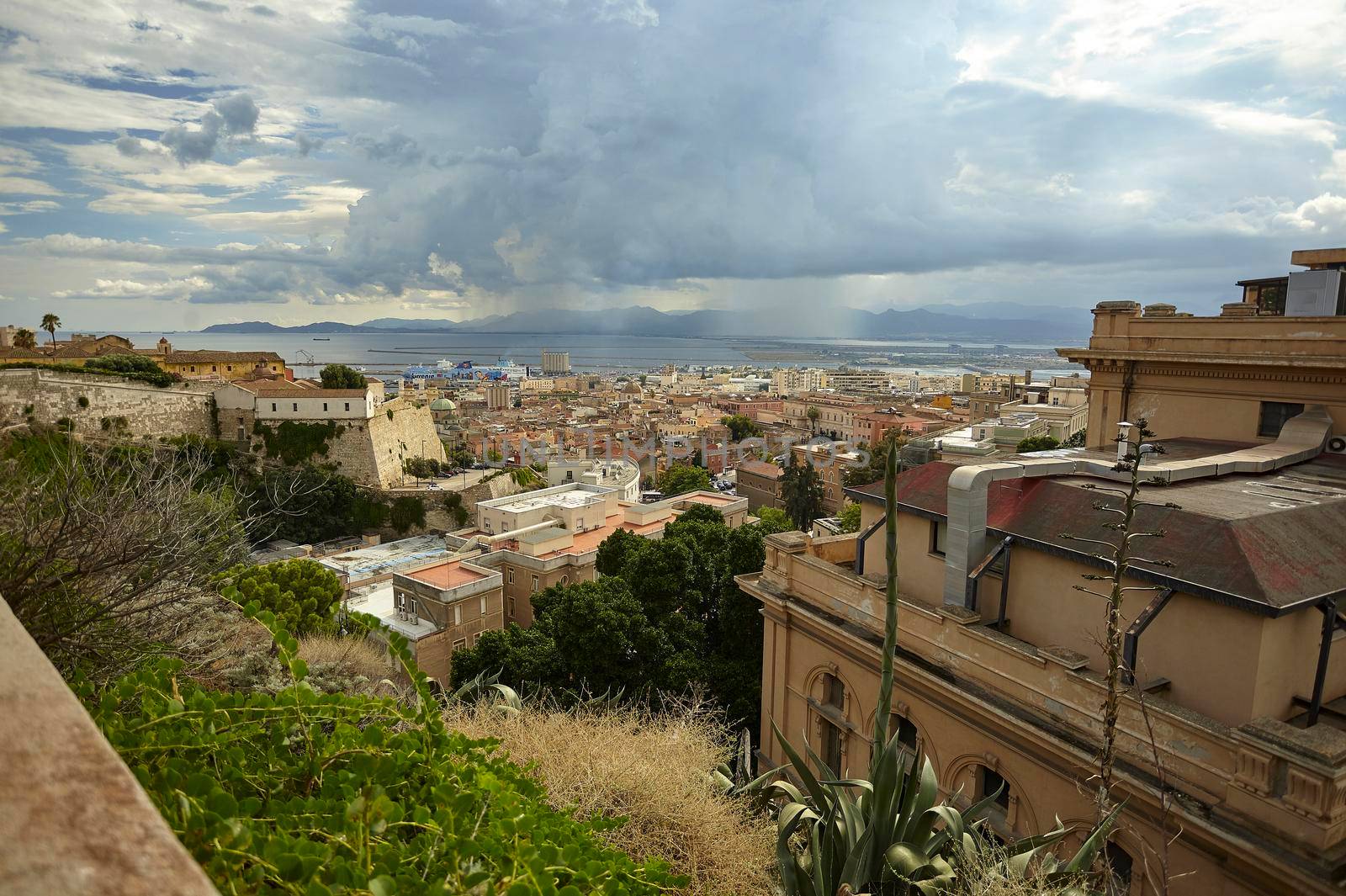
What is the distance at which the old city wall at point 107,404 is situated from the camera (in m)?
29.1

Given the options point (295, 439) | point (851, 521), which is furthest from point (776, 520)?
point (295, 439)

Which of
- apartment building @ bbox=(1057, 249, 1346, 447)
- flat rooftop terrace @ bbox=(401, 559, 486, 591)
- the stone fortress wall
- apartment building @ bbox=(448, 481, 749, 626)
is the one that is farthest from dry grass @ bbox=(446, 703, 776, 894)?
the stone fortress wall

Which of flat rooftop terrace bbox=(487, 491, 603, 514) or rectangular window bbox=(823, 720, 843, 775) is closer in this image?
rectangular window bbox=(823, 720, 843, 775)

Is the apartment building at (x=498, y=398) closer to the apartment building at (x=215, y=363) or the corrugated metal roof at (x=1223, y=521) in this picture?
the apartment building at (x=215, y=363)

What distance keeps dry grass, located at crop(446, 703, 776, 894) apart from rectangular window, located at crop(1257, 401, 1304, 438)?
24.4 ft

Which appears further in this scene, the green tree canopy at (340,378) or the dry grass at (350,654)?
the green tree canopy at (340,378)

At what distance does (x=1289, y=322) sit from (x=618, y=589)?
34.2 feet

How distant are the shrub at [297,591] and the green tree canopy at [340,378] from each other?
23.6m

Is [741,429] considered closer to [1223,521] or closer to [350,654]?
[350,654]

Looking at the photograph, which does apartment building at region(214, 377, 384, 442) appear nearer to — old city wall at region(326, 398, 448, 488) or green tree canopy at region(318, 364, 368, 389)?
old city wall at region(326, 398, 448, 488)

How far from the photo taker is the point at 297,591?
16.4m

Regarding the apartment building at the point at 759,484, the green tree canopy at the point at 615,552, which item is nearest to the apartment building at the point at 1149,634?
the green tree canopy at the point at 615,552

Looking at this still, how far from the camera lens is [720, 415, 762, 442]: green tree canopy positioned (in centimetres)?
7175

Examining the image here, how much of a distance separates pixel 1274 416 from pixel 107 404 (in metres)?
37.4
